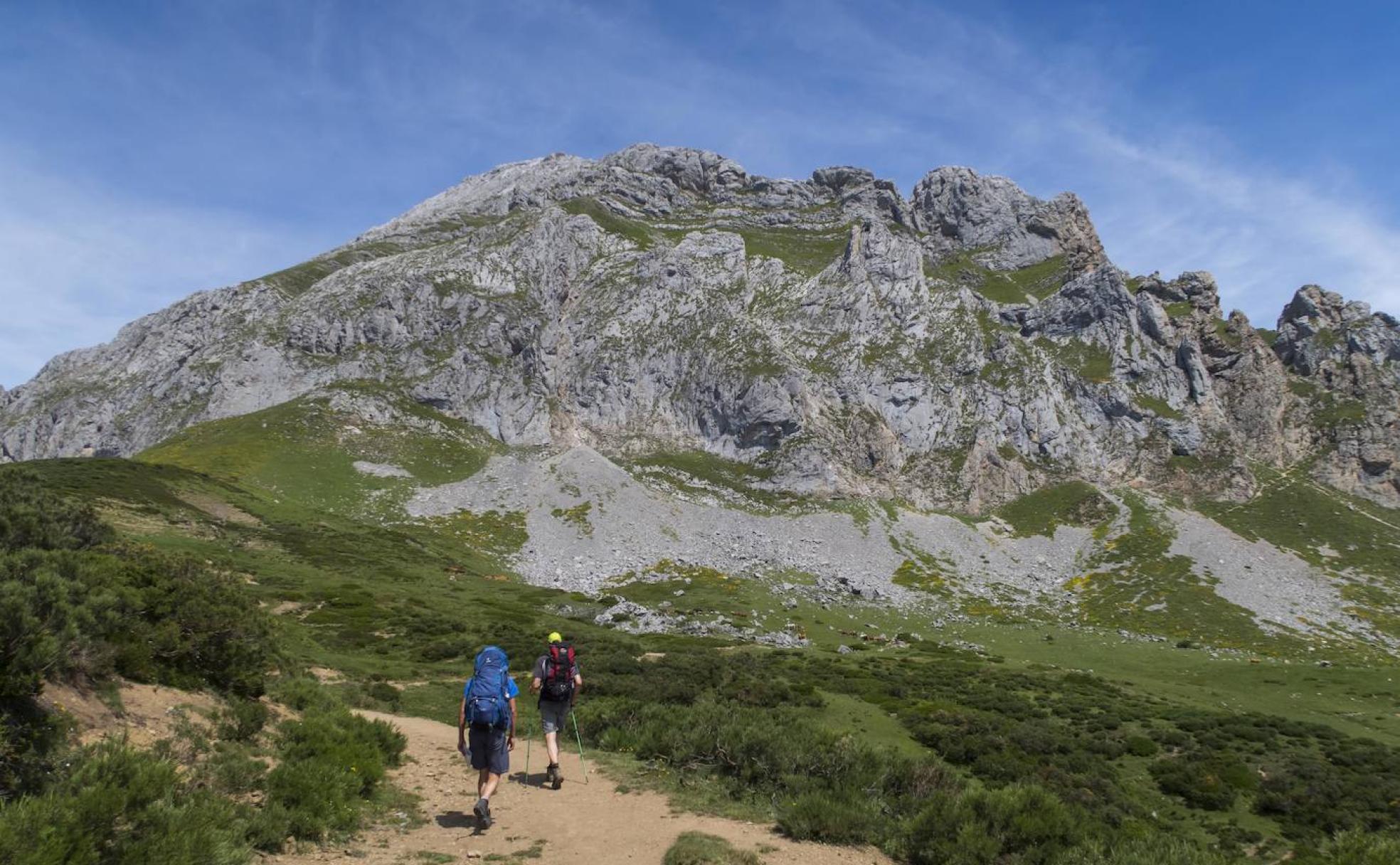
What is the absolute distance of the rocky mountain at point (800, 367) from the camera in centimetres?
13050

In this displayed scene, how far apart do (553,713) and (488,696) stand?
336 centimetres

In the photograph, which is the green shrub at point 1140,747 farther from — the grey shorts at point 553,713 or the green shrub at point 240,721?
the green shrub at point 240,721

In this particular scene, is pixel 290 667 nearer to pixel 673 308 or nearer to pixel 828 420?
pixel 828 420

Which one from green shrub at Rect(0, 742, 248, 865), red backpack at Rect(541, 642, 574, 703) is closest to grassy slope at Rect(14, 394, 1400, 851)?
red backpack at Rect(541, 642, 574, 703)

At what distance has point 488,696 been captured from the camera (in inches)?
492

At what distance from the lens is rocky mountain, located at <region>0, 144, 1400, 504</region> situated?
130500mm

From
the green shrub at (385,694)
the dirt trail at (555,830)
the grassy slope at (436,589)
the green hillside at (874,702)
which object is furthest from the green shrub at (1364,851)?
the grassy slope at (436,589)

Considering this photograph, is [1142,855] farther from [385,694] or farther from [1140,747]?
[385,694]

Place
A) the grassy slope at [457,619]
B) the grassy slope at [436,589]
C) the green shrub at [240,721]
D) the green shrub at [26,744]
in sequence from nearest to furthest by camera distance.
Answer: the green shrub at [26,744] → the green shrub at [240,721] → the grassy slope at [457,619] → the grassy slope at [436,589]

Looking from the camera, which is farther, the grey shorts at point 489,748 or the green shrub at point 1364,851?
the grey shorts at point 489,748

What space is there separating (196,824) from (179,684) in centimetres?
782

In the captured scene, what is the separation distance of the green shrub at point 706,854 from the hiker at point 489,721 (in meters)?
3.54

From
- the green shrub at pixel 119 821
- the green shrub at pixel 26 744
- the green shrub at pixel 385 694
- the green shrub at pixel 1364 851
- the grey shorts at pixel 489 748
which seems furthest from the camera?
the green shrub at pixel 385 694

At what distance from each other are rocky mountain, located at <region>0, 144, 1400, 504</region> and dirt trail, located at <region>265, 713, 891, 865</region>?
107237 millimetres
